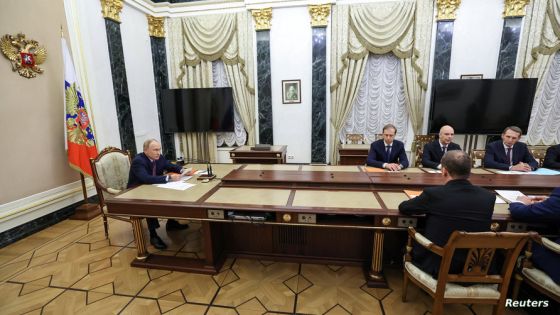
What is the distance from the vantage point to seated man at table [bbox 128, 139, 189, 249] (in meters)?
2.72

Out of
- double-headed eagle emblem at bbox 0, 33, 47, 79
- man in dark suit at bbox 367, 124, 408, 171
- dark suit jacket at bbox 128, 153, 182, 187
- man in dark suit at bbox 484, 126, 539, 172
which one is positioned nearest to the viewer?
dark suit jacket at bbox 128, 153, 182, 187

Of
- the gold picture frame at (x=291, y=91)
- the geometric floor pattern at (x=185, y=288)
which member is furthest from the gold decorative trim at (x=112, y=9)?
the geometric floor pattern at (x=185, y=288)

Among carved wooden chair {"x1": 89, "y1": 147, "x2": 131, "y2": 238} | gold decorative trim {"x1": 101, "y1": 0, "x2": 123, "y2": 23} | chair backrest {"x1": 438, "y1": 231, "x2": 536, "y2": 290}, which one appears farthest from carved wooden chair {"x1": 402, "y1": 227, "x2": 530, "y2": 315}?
gold decorative trim {"x1": 101, "y1": 0, "x2": 123, "y2": 23}

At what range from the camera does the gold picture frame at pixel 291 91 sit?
5.41 metres

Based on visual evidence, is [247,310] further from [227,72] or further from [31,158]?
[227,72]

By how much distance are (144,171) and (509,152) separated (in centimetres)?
444

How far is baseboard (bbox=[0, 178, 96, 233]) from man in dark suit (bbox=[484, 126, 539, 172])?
5735mm

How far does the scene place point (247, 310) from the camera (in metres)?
1.98

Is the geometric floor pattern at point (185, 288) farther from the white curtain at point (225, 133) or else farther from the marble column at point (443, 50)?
the marble column at point (443, 50)

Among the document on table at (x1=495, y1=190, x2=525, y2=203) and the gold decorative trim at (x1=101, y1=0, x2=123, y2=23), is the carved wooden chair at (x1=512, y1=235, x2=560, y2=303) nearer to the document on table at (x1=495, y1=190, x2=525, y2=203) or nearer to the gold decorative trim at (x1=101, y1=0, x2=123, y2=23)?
the document on table at (x1=495, y1=190, x2=525, y2=203)

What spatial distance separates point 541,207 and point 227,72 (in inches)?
208

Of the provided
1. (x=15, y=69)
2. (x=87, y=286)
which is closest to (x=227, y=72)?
(x=15, y=69)

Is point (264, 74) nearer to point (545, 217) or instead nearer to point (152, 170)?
point (152, 170)

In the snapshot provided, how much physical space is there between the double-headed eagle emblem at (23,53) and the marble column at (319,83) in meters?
4.36
